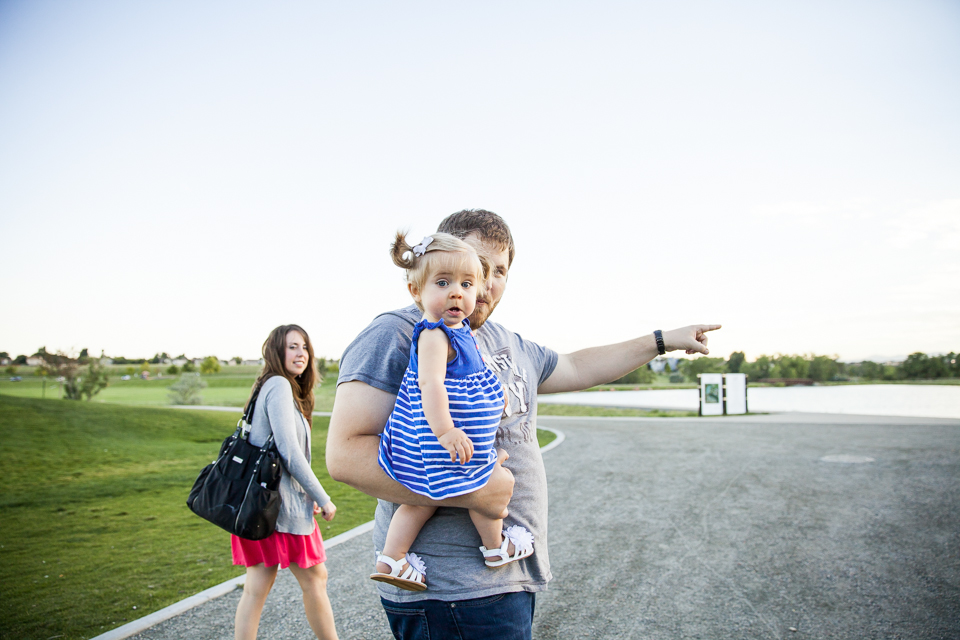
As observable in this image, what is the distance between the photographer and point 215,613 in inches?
168

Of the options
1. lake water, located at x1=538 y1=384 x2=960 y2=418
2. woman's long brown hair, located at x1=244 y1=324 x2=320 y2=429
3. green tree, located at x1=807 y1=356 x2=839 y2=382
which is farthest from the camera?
green tree, located at x1=807 y1=356 x2=839 y2=382

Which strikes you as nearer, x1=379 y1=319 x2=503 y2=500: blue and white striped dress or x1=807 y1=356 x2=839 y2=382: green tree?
x1=379 y1=319 x2=503 y2=500: blue and white striped dress

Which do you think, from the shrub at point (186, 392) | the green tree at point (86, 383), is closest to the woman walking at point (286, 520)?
the green tree at point (86, 383)

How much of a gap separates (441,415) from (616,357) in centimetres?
117

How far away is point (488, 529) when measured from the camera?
5.12 ft

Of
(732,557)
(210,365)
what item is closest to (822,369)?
(732,557)

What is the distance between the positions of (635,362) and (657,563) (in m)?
3.56

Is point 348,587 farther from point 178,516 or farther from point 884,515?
point 884,515

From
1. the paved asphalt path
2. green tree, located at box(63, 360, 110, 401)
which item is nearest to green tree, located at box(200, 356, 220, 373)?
green tree, located at box(63, 360, 110, 401)

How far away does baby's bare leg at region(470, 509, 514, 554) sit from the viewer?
155 cm

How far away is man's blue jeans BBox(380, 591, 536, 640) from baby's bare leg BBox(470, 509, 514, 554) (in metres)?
0.15

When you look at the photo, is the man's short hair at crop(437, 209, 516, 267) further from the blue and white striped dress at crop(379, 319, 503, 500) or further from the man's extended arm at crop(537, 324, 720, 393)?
the man's extended arm at crop(537, 324, 720, 393)

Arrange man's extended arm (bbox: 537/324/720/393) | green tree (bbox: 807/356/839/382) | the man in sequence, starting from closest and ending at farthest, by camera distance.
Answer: the man
man's extended arm (bbox: 537/324/720/393)
green tree (bbox: 807/356/839/382)

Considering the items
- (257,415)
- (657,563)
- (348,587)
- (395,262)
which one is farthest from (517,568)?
(657,563)
